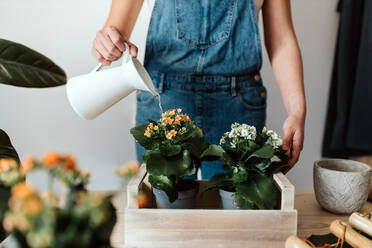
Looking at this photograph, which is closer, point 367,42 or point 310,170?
point 367,42

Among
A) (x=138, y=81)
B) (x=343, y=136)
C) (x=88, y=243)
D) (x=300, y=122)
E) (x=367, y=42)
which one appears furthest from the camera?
(x=343, y=136)

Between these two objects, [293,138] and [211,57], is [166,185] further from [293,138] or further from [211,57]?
[211,57]

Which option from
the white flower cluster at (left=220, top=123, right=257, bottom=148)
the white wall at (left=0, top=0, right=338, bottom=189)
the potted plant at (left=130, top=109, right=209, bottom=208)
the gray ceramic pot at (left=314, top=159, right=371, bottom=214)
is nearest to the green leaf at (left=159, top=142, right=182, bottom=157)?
the potted plant at (left=130, top=109, right=209, bottom=208)

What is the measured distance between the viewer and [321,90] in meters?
1.82

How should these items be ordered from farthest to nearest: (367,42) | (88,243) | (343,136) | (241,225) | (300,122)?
1. (343,136)
2. (367,42)
3. (300,122)
4. (241,225)
5. (88,243)

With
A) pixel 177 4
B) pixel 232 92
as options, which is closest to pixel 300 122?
pixel 232 92

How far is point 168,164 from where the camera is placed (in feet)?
2.23

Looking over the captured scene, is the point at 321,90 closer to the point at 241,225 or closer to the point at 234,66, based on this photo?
the point at 234,66

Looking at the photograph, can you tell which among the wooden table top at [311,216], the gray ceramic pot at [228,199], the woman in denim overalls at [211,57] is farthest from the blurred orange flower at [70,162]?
the woman in denim overalls at [211,57]

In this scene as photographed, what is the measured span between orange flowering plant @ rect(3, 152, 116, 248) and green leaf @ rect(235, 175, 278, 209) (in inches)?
15.8

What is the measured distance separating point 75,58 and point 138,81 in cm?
92

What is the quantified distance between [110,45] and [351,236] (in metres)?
0.67

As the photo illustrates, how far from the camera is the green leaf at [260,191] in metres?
0.64

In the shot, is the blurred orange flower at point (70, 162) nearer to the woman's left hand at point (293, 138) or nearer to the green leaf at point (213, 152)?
the green leaf at point (213, 152)
